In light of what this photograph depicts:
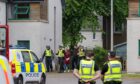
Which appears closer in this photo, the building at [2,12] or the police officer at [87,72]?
the police officer at [87,72]

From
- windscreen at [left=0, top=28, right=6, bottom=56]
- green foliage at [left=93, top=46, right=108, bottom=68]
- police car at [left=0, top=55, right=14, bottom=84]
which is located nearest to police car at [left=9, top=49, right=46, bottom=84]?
windscreen at [left=0, top=28, right=6, bottom=56]

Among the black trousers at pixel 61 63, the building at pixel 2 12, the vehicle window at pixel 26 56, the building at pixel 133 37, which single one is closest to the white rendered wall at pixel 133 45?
the building at pixel 133 37

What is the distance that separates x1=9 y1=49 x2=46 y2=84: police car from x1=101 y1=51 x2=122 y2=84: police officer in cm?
775

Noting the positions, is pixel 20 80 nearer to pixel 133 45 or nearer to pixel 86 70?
pixel 86 70

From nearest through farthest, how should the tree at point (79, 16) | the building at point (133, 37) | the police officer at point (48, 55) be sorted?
the police officer at point (48, 55) < the building at point (133, 37) < the tree at point (79, 16)

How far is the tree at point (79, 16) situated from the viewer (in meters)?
50.6

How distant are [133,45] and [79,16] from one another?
1356 cm

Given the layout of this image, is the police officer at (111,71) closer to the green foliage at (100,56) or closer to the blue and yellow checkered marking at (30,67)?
the blue and yellow checkered marking at (30,67)

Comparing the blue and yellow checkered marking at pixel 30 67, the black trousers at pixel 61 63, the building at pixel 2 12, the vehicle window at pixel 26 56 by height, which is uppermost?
the building at pixel 2 12

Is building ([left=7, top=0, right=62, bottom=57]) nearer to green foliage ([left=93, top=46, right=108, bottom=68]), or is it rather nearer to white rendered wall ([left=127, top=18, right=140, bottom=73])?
green foliage ([left=93, top=46, right=108, bottom=68])

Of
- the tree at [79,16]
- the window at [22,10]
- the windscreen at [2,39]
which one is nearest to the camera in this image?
the windscreen at [2,39]

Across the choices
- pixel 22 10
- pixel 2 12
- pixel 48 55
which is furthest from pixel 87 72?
pixel 22 10

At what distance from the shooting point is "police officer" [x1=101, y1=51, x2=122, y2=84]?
13.5 meters

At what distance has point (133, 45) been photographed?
38875 mm
